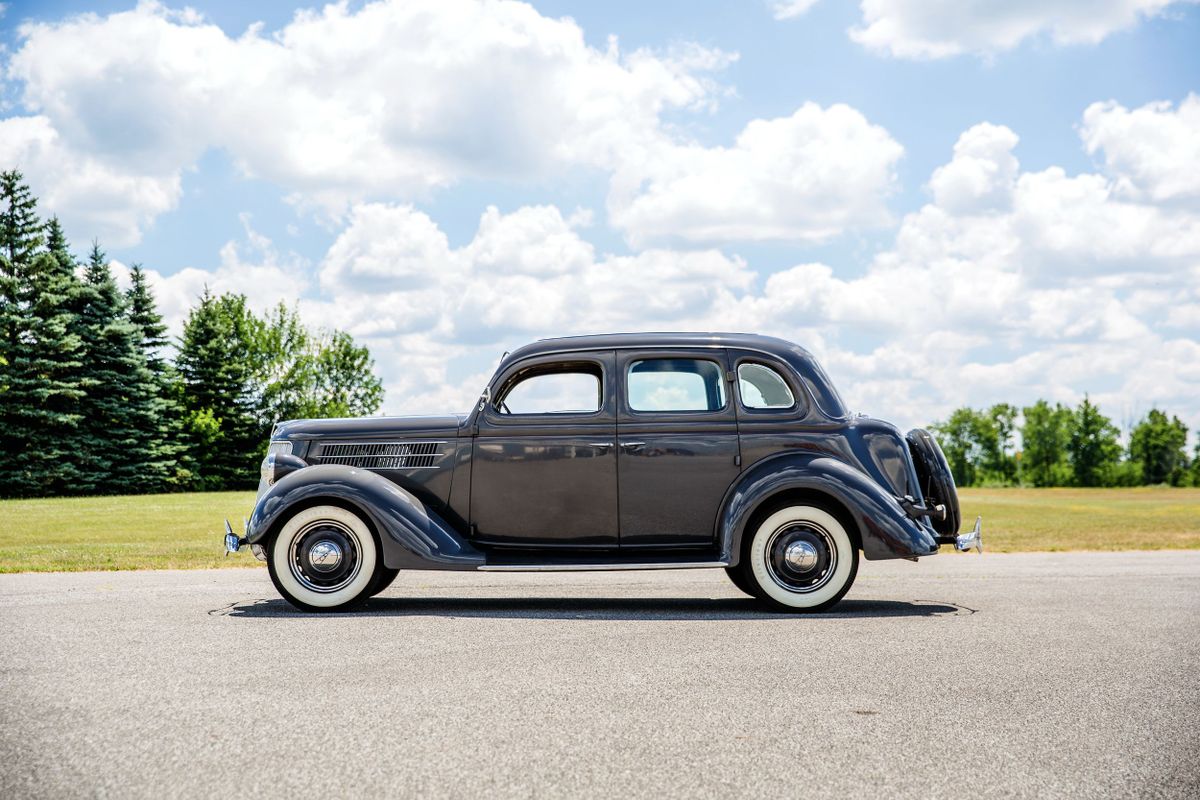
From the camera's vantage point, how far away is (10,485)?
42.8 meters

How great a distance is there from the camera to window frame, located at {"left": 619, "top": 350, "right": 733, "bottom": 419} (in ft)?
25.7

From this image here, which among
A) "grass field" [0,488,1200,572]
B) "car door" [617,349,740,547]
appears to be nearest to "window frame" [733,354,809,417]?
"car door" [617,349,740,547]

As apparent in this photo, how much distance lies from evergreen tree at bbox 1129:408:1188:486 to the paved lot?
397 ft

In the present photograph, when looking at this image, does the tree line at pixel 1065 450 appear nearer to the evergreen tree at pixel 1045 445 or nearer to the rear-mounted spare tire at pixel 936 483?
the evergreen tree at pixel 1045 445

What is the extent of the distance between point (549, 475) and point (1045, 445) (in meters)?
119

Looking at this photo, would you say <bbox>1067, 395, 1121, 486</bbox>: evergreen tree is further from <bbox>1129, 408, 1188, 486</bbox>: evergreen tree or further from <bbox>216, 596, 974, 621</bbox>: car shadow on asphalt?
<bbox>216, 596, 974, 621</bbox>: car shadow on asphalt

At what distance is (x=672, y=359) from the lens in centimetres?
803

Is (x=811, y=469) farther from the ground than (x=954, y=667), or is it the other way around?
(x=811, y=469)

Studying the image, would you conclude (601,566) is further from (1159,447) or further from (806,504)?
(1159,447)

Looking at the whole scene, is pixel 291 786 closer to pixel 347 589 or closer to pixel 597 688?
pixel 597 688

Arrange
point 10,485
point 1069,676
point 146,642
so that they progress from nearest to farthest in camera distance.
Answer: point 1069,676, point 146,642, point 10,485

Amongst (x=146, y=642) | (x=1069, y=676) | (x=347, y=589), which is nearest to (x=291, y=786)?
(x=146, y=642)

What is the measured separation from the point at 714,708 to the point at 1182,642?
344cm

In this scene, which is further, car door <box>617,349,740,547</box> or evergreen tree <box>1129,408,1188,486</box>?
evergreen tree <box>1129,408,1188,486</box>
